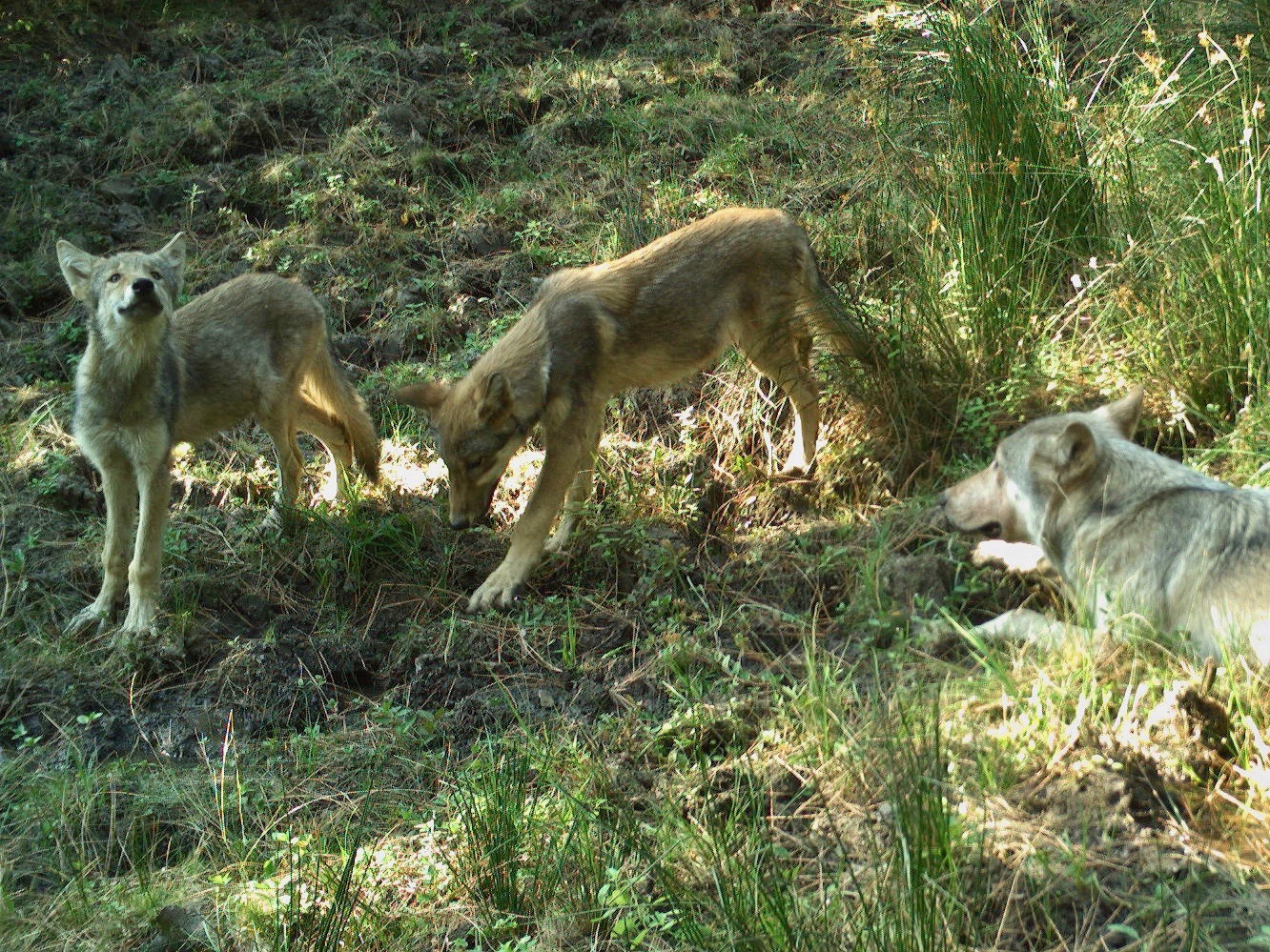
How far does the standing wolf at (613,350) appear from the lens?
6.83m

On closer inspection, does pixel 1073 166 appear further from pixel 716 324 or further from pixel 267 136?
pixel 267 136

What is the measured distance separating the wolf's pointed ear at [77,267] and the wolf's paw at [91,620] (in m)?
1.70

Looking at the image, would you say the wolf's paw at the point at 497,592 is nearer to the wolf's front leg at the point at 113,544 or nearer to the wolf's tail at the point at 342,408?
the wolf's tail at the point at 342,408

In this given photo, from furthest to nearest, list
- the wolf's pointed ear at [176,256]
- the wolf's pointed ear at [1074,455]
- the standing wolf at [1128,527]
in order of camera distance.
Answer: the wolf's pointed ear at [176,256] → the wolf's pointed ear at [1074,455] → the standing wolf at [1128,527]

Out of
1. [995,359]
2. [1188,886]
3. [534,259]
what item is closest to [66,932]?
[1188,886]

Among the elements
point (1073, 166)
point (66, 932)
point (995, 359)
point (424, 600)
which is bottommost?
point (424, 600)

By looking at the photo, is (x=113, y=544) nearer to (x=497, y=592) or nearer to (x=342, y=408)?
(x=342, y=408)

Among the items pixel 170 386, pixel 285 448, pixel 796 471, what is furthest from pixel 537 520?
pixel 170 386

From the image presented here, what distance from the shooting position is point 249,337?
7.66 meters

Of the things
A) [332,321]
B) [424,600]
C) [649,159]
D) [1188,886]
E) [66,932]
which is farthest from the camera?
[649,159]

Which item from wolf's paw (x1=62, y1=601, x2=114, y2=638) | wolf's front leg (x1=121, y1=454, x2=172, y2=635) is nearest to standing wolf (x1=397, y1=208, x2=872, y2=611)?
wolf's front leg (x1=121, y1=454, x2=172, y2=635)

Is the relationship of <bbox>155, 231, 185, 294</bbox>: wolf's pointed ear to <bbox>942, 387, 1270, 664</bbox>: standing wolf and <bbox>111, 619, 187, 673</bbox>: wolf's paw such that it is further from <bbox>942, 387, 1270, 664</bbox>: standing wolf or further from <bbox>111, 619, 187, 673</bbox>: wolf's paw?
<bbox>942, 387, 1270, 664</bbox>: standing wolf

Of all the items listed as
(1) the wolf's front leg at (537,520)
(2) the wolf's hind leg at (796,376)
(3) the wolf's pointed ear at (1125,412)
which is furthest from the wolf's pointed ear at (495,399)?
(3) the wolf's pointed ear at (1125,412)

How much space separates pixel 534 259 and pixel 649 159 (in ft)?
4.90
